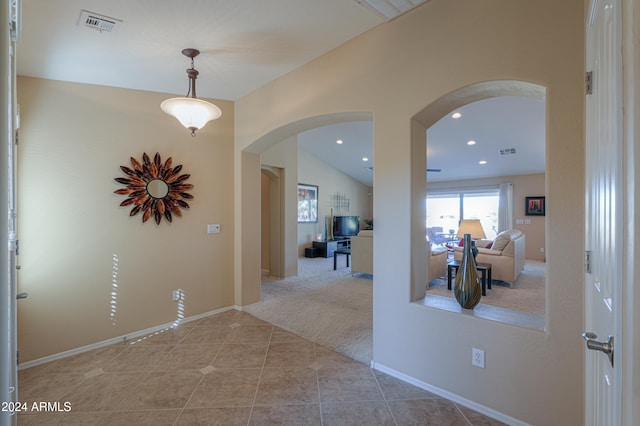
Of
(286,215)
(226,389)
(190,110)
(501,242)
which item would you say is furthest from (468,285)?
Answer: (286,215)

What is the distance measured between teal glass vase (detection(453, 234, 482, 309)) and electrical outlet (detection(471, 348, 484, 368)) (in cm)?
30

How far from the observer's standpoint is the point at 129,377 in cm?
240

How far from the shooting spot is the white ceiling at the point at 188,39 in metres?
2.12

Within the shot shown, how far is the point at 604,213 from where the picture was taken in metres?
0.96

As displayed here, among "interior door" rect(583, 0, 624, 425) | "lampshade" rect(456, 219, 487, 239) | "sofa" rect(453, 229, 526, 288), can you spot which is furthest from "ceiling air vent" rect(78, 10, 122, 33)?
"sofa" rect(453, 229, 526, 288)

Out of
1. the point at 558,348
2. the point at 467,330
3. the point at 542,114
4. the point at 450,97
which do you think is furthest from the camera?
the point at 542,114

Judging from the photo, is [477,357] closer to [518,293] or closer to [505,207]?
[518,293]

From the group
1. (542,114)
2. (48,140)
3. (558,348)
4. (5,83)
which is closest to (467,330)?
(558,348)

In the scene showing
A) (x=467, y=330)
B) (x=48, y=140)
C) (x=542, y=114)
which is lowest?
(x=467, y=330)

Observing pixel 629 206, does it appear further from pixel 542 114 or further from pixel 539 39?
pixel 542 114

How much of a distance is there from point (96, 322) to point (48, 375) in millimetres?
586

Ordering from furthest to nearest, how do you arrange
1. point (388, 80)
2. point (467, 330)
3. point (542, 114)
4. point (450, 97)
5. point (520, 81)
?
point (542, 114)
point (388, 80)
point (450, 97)
point (467, 330)
point (520, 81)

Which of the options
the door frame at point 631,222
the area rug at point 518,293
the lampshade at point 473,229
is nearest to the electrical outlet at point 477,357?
the door frame at point 631,222

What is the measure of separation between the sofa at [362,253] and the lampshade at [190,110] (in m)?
3.88
